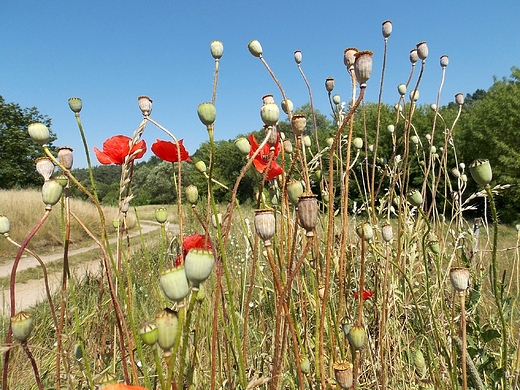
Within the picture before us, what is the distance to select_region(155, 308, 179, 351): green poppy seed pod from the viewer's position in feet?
1.01

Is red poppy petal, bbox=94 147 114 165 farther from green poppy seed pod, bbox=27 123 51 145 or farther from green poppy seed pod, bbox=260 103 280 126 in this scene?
green poppy seed pod, bbox=260 103 280 126

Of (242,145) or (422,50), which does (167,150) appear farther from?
(422,50)

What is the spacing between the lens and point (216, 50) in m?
0.60

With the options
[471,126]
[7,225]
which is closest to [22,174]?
[471,126]

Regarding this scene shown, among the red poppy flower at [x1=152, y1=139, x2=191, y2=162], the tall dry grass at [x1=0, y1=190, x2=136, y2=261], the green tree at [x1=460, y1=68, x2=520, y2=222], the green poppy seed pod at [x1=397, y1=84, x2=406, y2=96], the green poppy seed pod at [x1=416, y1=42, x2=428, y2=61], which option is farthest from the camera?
the green tree at [x1=460, y1=68, x2=520, y2=222]

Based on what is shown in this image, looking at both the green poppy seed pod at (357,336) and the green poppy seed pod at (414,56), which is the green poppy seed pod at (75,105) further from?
the green poppy seed pod at (414,56)

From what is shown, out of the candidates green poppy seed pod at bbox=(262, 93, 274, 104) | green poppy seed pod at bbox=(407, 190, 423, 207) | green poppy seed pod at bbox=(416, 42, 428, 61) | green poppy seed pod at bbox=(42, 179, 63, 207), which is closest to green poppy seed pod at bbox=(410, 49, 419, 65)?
green poppy seed pod at bbox=(416, 42, 428, 61)

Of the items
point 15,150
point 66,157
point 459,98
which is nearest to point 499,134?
point 459,98

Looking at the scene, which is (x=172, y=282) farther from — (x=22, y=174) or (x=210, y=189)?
(x=22, y=174)

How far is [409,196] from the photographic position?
741 mm

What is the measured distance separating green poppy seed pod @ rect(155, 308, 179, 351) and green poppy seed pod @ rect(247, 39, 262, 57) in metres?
0.51

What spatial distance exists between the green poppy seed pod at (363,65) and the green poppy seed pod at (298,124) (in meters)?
0.11

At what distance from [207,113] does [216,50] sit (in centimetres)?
20

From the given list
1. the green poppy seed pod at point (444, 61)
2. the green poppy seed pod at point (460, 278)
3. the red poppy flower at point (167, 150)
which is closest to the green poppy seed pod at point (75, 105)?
the red poppy flower at point (167, 150)
